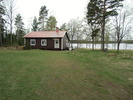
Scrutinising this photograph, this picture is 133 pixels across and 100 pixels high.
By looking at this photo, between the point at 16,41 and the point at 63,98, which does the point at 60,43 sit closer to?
the point at 16,41

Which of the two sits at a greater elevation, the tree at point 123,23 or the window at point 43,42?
the tree at point 123,23

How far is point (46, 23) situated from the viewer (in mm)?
30172

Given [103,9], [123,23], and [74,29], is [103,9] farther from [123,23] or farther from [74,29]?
[74,29]

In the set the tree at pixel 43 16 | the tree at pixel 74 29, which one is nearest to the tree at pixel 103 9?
the tree at pixel 74 29

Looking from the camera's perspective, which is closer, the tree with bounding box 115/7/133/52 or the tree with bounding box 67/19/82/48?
the tree with bounding box 115/7/133/52

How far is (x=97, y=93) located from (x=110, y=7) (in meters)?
15.9

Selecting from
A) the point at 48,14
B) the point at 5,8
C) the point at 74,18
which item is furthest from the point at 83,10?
the point at 5,8

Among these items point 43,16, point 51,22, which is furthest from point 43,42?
point 43,16

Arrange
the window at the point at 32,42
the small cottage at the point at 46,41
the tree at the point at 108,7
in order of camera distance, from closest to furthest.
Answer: the tree at the point at 108,7 → the small cottage at the point at 46,41 → the window at the point at 32,42

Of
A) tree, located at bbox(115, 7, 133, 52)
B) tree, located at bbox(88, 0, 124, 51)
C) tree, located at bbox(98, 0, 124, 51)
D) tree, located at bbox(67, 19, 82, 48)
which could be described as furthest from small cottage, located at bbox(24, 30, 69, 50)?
tree, located at bbox(67, 19, 82, 48)

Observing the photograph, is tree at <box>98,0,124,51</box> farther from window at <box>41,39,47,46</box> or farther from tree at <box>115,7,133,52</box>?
window at <box>41,39,47,46</box>

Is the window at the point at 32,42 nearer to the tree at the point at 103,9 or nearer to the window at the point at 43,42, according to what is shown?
the window at the point at 43,42

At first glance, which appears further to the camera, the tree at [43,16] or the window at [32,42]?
the tree at [43,16]

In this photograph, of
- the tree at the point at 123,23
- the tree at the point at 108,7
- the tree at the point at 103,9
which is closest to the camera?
the tree at the point at 108,7
